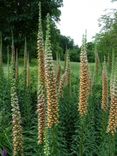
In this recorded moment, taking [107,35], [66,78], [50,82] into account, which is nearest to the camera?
[50,82]

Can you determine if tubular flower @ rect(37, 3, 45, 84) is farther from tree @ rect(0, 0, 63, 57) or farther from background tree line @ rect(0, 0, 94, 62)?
tree @ rect(0, 0, 63, 57)

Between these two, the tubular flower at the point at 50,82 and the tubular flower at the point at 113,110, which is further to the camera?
the tubular flower at the point at 113,110

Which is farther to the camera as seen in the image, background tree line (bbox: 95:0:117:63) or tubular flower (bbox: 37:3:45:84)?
background tree line (bbox: 95:0:117:63)

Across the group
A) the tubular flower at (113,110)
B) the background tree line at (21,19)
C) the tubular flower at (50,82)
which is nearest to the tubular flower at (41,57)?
the tubular flower at (50,82)

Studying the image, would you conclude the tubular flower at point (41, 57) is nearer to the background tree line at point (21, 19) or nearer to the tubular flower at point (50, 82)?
the tubular flower at point (50, 82)

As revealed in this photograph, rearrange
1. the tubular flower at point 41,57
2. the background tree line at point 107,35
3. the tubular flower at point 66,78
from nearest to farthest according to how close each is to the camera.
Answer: the tubular flower at point 41,57, the tubular flower at point 66,78, the background tree line at point 107,35

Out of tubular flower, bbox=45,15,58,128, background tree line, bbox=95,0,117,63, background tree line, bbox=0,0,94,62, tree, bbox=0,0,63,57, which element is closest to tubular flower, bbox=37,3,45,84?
→ tubular flower, bbox=45,15,58,128

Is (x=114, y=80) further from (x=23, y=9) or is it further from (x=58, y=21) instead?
(x=58, y=21)

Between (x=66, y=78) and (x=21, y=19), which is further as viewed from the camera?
(x=21, y=19)

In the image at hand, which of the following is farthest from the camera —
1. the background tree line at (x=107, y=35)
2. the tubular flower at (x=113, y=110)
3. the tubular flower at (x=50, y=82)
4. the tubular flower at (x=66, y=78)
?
the background tree line at (x=107, y=35)

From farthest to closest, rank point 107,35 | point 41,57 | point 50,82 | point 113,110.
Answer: point 107,35
point 41,57
point 113,110
point 50,82

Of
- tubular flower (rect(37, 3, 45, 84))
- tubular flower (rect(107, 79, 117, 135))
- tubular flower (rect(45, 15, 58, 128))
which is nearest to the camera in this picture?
tubular flower (rect(45, 15, 58, 128))

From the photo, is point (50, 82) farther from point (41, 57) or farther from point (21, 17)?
point (21, 17)

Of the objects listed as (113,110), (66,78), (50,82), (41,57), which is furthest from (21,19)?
(50,82)
